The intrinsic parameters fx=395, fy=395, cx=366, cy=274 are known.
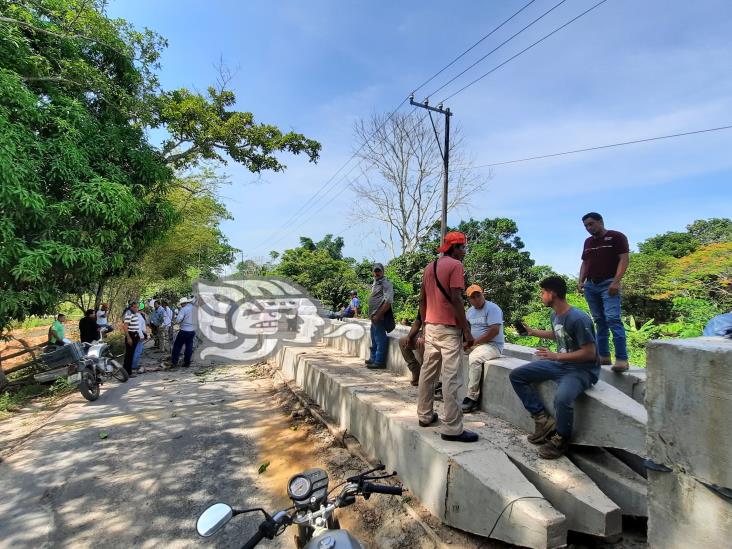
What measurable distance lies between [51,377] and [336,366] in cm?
550

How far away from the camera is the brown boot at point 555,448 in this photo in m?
3.05

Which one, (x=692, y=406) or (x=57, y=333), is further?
(x=57, y=333)

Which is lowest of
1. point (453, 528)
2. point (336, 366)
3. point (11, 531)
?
point (11, 531)

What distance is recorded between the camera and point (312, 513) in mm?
1790

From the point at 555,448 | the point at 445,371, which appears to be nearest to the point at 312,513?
the point at 445,371

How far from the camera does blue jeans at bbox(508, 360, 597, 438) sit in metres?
3.02

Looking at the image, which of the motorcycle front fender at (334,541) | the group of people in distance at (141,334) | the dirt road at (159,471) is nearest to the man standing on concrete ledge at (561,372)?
the dirt road at (159,471)

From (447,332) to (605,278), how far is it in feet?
6.30

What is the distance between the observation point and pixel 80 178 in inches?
293

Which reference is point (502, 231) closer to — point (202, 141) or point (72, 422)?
point (202, 141)

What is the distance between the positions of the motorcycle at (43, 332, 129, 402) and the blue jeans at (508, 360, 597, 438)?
24.8ft

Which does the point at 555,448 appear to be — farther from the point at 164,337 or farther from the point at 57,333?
the point at 164,337

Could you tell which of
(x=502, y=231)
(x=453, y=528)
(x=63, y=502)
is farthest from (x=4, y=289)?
(x=502, y=231)

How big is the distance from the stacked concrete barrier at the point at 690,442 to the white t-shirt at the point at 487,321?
99.0 inches
